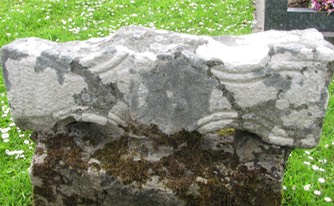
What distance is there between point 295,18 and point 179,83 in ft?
12.8

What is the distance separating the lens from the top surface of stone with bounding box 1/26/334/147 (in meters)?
2.73

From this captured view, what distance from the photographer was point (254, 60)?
274 cm

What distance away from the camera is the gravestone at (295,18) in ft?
20.1

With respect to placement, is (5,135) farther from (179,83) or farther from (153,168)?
(179,83)

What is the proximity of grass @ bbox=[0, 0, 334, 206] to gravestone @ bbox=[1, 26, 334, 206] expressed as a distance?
95 cm

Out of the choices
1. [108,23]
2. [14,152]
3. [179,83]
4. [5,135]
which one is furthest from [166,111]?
[108,23]

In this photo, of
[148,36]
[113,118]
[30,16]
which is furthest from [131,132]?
[30,16]

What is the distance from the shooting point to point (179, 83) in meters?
2.81

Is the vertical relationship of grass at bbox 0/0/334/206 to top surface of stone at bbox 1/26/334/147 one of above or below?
below

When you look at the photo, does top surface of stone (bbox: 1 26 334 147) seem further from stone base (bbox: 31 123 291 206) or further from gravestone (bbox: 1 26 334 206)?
stone base (bbox: 31 123 291 206)

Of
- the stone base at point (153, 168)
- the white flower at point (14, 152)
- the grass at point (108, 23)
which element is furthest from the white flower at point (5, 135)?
the stone base at point (153, 168)

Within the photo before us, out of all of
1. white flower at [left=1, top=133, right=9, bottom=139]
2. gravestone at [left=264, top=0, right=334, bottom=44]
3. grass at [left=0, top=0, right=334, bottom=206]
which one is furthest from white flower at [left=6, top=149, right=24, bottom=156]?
gravestone at [left=264, top=0, right=334, bottom=44]

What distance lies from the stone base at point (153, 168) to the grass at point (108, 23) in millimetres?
881

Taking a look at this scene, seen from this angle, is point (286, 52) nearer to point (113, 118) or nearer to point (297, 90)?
point (297, 90)
